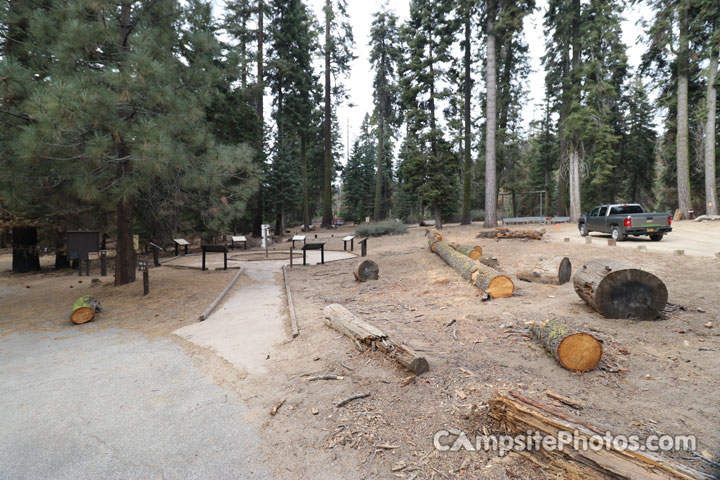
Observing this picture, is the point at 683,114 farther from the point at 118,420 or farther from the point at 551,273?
the point at 118,420

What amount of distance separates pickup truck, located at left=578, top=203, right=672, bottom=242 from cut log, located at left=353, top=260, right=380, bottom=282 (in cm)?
1124

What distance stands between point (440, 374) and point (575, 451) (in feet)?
5.10

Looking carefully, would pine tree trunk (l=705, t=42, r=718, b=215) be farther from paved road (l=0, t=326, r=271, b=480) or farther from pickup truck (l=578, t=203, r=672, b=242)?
paved road (l=0, t=326, r=271, b=480)

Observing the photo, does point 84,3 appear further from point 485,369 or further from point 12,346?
point 485,369

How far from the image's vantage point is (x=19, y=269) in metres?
13.8

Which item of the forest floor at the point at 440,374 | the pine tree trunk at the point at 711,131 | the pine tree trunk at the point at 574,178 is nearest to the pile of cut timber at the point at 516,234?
the forest floor at the point at 440,374

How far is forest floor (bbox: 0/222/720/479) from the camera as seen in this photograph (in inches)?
103

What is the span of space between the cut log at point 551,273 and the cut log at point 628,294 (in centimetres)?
256

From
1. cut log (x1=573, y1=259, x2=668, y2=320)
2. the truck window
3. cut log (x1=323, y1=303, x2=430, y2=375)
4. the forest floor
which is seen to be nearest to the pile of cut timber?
the truck window

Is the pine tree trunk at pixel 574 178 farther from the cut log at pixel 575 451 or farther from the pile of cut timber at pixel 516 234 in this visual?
the cut log at pixel 575 451

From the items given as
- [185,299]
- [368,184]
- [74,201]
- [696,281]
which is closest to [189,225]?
[74,201]

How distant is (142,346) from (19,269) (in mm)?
13696

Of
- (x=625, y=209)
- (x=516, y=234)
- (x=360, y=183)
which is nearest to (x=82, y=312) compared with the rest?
(x=516, y=234)

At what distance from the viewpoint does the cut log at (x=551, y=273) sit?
25.2 feet
